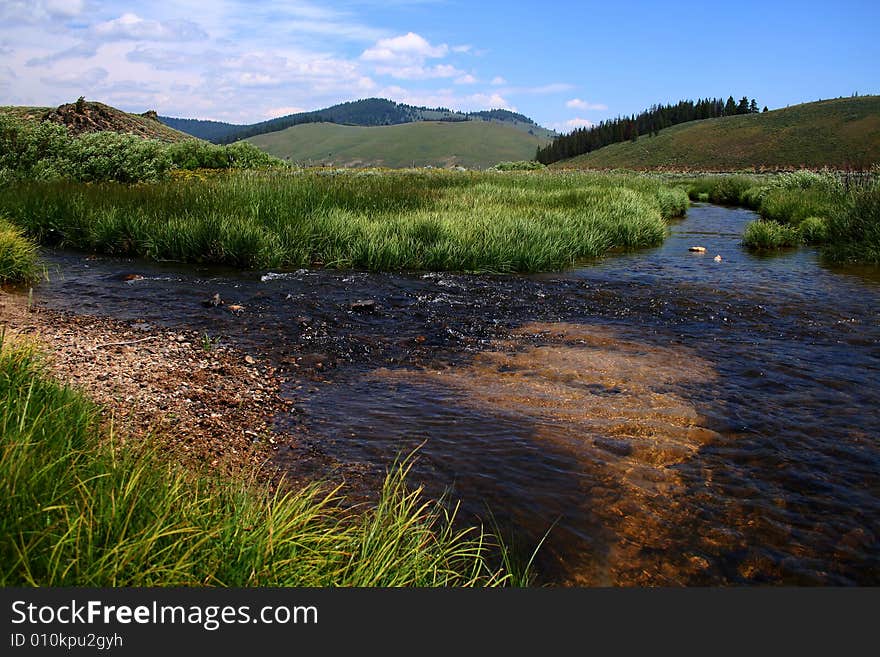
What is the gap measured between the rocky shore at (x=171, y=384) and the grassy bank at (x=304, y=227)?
539 cm

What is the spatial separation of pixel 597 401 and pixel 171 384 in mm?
4067

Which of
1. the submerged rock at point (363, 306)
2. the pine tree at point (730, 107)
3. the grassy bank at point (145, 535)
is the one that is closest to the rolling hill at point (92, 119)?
the submerged rock at point (363, 306)

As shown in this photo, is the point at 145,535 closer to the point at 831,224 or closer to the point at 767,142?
the point at 831,224

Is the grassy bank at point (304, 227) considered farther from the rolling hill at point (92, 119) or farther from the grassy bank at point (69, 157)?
the rolling hill at point (92, 119)

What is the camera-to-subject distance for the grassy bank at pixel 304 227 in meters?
13.0

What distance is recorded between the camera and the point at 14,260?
9703mm

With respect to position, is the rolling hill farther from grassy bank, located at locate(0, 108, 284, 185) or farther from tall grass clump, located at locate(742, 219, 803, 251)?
tall grass clump, located at locate(742, 219, 803, 251)

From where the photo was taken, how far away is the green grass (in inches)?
379

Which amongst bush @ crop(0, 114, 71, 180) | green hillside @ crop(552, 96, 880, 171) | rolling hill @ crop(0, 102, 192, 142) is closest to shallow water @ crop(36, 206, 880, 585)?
bush @ crop(0, 114, 71, 180)

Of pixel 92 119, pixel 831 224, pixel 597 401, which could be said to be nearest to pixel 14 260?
pixel 597 401

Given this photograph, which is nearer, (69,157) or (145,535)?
(145,535)

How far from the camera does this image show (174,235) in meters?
13.0

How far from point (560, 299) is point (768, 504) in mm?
6678

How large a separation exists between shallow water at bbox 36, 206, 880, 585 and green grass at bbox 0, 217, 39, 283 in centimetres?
37
